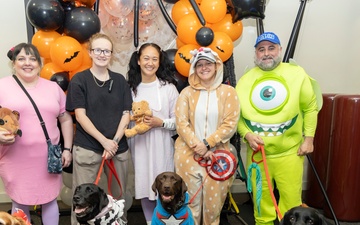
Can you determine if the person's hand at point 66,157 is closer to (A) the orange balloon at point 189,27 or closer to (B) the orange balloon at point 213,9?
(A) the orange balloon at point 189,27

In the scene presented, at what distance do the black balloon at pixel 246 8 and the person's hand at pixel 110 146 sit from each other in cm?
161

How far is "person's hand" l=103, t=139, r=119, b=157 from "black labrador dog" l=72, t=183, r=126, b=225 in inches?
13.2

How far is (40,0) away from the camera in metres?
2.73

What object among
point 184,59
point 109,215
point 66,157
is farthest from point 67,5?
point 109,215

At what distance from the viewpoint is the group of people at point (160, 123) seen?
92.7 inches

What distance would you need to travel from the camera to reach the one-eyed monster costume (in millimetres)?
2604

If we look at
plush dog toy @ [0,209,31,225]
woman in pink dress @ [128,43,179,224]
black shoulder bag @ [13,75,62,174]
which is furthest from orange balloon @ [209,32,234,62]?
plush dog toy @ [0,209,31,225]

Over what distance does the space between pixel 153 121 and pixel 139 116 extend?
0.12 meters

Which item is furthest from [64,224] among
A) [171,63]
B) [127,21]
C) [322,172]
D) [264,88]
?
[322,172]

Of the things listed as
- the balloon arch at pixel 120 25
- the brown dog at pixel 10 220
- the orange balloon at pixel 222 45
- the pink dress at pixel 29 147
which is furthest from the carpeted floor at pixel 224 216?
the orange balloon at pixel 222 45

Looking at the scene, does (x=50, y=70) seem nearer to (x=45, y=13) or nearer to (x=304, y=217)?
(x=45, y=13)

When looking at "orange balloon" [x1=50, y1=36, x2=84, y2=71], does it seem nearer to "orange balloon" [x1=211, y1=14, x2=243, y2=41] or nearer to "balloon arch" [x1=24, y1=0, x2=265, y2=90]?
"balloon arch" [x1=24, y1=0, x2=265, y2=90]

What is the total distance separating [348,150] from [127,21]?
2.62 meters

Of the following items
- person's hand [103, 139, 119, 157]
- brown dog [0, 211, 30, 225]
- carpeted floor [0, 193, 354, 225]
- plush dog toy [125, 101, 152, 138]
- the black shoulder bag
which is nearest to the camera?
brown dog [0, 211, 30, 225]
